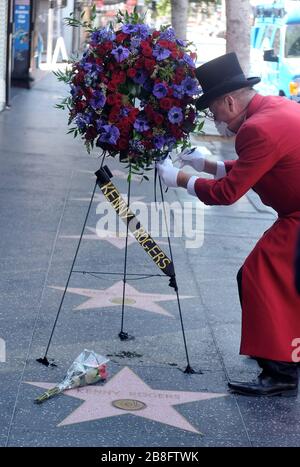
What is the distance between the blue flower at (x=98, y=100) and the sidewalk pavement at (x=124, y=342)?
4.77 feet

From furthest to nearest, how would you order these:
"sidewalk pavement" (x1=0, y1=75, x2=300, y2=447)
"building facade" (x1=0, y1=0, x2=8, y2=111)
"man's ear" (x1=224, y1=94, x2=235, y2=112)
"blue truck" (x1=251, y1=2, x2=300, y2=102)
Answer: "blue truck" (x1=251, y1=2, x2=300, y2=102) < "building facade" (x1=0, y1=0, x2=8, y2=111) < "man's ear" (x1=224, y1=94, x2=235, y2=112) < "sidewalk pavement" (x1=0, y1=75, x2=300, y2=447)

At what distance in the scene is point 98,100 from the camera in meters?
5.15

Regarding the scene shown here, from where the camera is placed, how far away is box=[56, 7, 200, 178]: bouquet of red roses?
5.14 metres

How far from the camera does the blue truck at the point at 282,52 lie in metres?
20.1

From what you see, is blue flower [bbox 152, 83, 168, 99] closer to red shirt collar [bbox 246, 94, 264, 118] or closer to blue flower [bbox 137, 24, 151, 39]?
blue flower [bbox 137, 24, 151, 39]

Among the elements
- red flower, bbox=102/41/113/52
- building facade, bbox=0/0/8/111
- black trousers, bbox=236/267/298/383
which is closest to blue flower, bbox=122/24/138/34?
red flower, bbox=102/41/113/52

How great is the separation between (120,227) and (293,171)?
4323mm

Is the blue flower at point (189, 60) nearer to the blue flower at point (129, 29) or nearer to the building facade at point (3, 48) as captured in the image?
the blue flower at point (129, 29)

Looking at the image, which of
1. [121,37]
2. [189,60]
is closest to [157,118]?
[189,60]

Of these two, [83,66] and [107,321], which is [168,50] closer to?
[83,66]

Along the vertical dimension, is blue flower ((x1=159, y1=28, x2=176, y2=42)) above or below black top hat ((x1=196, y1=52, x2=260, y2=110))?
above

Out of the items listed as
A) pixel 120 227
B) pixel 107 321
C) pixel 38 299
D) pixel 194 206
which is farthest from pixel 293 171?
pixel 194 206

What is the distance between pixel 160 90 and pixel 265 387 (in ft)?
5.52

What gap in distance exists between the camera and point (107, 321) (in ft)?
20.6
